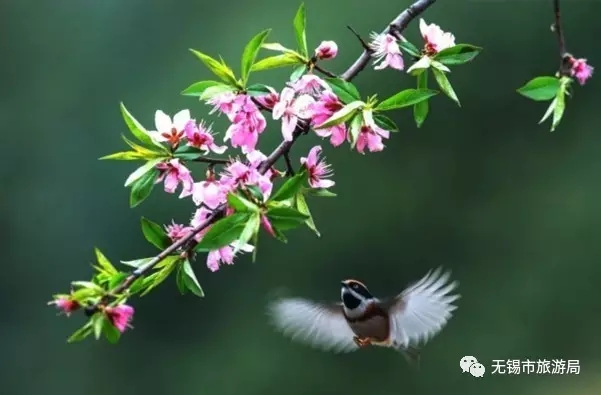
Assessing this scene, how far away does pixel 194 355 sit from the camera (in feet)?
12.1

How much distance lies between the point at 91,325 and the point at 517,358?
2893mm

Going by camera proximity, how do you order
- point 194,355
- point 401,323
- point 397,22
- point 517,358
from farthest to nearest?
point 194,355, point 517,358, point 401,323, point 397,22

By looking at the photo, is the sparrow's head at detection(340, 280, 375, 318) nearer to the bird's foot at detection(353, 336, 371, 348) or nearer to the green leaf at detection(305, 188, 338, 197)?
the bird's foot at detection(353, 336, 371, 348)

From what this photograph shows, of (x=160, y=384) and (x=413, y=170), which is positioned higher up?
(x=413, y=170)

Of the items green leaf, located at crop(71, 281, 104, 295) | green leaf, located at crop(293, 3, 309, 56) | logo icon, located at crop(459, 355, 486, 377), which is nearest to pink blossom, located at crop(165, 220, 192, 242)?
green leaf, located at crop(71, 281, 104, 295)

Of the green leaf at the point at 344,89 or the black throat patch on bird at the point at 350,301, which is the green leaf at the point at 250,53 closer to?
the green leaf at the point at 344,89

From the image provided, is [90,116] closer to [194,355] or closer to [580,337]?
[194,355]

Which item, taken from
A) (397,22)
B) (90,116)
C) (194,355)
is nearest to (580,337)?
(194,355)

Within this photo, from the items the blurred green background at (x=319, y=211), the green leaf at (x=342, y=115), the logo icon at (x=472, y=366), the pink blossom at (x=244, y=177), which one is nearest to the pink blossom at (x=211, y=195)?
the pink blossom at (x=244, y=177)

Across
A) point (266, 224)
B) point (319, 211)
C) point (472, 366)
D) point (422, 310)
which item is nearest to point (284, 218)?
point (266, 224)

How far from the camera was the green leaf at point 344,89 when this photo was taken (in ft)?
2.81

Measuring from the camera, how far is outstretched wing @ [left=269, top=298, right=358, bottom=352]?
4.83 feet

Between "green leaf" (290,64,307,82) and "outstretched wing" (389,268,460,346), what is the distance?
19.5 inches

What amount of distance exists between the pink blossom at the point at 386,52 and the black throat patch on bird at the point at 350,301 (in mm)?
588
